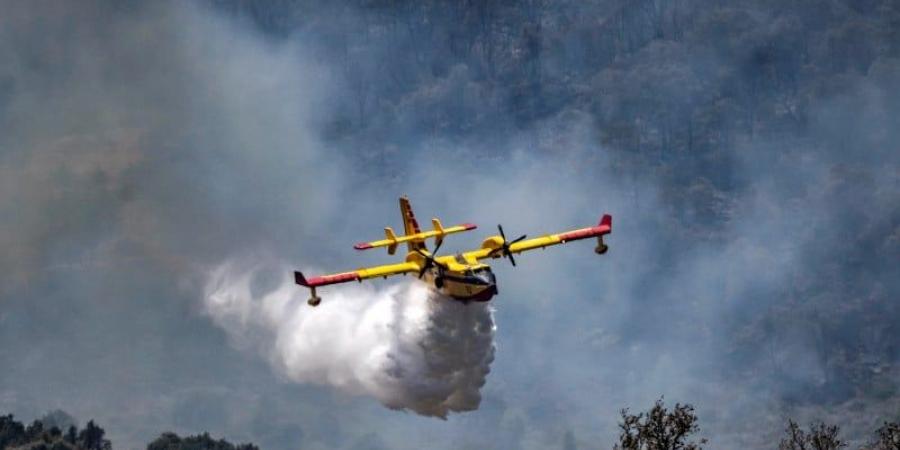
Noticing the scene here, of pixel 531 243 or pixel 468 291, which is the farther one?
pixel 531 243

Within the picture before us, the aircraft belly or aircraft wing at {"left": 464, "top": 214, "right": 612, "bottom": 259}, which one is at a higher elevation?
aircraft wing at {"left": 464, "top": 214, "right": 612, "bottom": 259}

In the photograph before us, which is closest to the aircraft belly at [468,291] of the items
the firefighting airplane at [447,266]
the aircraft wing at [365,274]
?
the firefighting airplane at [447,266]

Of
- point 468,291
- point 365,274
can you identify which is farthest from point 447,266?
point 365,274

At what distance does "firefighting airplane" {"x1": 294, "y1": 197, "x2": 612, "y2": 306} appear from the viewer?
132625 mm

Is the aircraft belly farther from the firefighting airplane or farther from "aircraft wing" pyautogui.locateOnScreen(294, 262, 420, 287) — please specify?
"aircraft wing" pyautogui.locateOnScreen(294, 262, 420, 287)

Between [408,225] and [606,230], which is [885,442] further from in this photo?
[408,225]

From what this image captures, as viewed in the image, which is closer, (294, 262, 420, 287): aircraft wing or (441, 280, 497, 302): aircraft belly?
(441, 280, 497, 302): aircraft belly

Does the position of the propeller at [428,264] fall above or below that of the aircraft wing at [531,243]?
below

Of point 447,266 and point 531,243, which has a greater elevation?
point 531,243

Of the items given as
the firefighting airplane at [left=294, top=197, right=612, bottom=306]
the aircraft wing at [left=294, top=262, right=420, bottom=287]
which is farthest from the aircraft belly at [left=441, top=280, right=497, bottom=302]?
the aircraft wing at [left=294, top=262, right=420, bottom=287]

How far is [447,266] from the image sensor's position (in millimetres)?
134625

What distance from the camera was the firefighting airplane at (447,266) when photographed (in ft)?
435

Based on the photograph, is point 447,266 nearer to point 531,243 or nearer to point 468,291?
point 468,291

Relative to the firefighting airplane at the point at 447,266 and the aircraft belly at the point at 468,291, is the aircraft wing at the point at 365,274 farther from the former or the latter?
the aircraft belly at the point at 468,291
